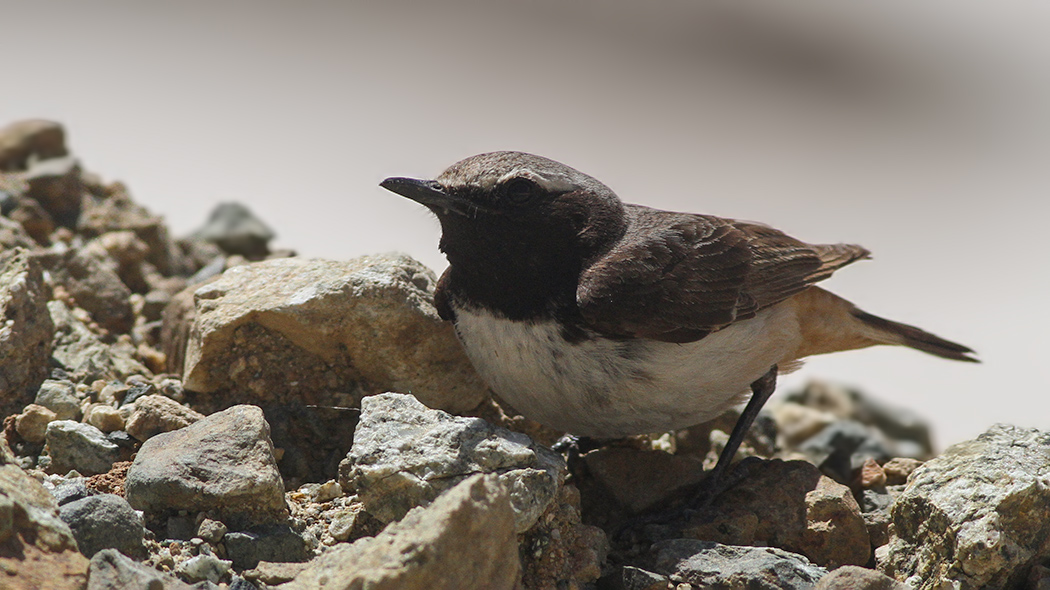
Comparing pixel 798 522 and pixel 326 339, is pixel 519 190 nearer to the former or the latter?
pixel 326 339

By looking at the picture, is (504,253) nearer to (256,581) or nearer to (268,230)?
(256,581)

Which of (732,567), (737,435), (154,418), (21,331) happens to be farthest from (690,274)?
(21,331)

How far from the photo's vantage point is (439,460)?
3873mm

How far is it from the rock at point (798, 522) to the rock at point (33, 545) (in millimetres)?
2822

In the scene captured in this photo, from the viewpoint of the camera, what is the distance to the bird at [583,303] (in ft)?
15.9

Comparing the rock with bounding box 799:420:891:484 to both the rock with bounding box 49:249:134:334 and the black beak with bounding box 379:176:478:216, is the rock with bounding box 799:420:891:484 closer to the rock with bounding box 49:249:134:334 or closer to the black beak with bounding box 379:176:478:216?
the black beak with bounding box 379:176:478:216

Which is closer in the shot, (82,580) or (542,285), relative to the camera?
(82,580)

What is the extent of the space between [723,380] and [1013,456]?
1481mm

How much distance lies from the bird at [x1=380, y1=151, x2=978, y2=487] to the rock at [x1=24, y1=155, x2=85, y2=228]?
11.0 feet

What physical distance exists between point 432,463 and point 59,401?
2.15 metres

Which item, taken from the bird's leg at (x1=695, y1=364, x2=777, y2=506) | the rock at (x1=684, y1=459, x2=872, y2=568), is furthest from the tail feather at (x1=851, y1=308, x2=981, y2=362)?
the rock at (x1=684, y1=459, x2=872, y2=568)

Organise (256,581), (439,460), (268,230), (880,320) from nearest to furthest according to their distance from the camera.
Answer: (256,581) < (439,460) < (880,320) < (268,230)

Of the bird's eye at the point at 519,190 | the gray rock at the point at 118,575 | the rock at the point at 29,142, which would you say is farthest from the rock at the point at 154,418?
the rock at the point at 29,142

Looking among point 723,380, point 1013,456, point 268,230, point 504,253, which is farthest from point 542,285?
point 268,230
